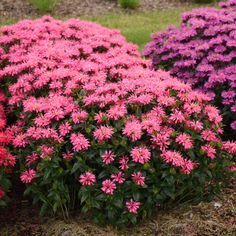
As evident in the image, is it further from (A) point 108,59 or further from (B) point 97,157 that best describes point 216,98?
(B) point 97,157

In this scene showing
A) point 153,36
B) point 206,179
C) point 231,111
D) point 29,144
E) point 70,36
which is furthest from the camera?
point 153,36

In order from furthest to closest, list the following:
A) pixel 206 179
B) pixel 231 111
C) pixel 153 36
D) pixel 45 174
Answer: pixel 153 36 < pixel 231 111 < pixel 206 179 < pixel 45 174

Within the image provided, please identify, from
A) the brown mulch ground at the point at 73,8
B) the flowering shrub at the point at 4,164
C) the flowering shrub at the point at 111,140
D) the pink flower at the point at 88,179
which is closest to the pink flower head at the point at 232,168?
the flowering shrub at the point at 111,140

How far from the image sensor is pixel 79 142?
3.47 metres

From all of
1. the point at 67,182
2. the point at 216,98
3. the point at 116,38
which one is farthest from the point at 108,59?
the point at 67,182

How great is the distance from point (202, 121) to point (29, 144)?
135 centimetres

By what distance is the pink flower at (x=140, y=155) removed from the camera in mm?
3402

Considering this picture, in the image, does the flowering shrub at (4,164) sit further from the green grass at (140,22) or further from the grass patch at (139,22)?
the grass patch at (139,22)

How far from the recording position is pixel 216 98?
15.8 feet

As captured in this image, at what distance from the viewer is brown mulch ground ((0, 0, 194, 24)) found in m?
10.0

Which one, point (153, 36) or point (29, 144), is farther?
point (153, 36)

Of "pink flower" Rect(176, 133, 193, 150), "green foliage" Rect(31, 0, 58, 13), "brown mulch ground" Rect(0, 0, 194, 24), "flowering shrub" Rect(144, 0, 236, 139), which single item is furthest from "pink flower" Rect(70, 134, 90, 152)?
"green foliage" Rect(31, 0, 58, 13)

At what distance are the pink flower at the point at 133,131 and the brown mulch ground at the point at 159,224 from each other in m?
0.73

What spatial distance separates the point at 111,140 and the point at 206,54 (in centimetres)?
203
